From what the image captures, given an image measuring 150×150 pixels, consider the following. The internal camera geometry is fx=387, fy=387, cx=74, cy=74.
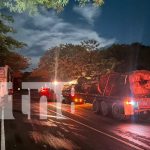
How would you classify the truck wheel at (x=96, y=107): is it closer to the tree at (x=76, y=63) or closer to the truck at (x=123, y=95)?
the truck at (x=123, y=95)

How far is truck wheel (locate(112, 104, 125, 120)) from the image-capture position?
68.3ft

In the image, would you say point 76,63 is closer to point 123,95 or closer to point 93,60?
point 93,60

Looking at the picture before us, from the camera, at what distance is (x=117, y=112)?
21.4 meters

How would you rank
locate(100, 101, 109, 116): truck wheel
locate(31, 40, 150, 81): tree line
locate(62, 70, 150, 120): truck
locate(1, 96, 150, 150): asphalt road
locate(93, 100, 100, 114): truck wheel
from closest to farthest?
1. locate(1, 96, 150, 150): asphalt road
2. locate(62, 70, 150, 120): truck
3. locate(100, 101, 109, 116): truck wheel
4. locate(93, 100, 100, 114): truck wheel
5. locate(31, 40, 150, 81): tree line

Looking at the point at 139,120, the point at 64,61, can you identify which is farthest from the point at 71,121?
the point at 64,61

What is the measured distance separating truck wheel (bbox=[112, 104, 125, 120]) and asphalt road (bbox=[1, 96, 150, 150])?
1161 millimetres

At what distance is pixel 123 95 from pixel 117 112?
1.09 metres

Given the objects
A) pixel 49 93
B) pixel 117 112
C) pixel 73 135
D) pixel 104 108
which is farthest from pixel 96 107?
pixel 49 93

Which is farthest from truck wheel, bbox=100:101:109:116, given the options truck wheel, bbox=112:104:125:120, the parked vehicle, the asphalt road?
the parked vehicle

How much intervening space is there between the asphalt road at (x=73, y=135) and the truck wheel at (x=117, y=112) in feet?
3.81

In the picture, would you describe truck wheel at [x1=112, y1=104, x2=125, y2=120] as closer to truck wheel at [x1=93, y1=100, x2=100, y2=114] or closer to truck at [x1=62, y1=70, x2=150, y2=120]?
truck at [x1=62, y1=70, x2=150, y2=120]

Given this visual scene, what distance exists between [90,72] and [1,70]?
17.5 metres

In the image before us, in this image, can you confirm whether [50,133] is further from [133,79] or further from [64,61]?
[64,61]

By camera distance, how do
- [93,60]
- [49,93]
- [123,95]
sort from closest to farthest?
[123,95] → [49,93] → [93,60]
